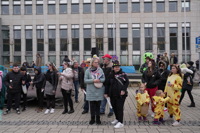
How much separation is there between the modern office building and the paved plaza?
26.0 meters

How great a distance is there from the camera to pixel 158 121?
5871mm

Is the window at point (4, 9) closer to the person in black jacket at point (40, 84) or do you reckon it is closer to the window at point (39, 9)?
the window at point (39, 9)

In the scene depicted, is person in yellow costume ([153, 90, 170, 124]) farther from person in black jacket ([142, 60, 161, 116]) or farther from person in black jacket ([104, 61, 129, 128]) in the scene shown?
person in black jacket ([104, 61, 129, 128])

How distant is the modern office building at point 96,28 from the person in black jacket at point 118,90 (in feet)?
88.2

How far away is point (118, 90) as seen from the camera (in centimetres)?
563

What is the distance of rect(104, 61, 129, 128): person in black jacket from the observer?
5.63m

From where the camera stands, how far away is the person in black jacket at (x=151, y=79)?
20.9 feet

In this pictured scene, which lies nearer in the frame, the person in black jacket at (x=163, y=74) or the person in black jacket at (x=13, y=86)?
the person in black jacket at (x=163, y=74)

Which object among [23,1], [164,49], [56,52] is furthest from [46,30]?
[164,49]

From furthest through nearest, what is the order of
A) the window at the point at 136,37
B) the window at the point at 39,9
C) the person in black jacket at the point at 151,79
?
the window at the point at 39,9, the window at the point at 136,37, the person in black jacket at the point at 151,79

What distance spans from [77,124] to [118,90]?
165 centimetres

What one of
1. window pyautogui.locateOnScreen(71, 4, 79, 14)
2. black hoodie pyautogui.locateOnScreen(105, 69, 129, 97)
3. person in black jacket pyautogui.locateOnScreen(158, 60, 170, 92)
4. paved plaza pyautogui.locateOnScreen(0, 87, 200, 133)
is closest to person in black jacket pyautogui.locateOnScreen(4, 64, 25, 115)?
paved plaza pyautogui.locateOnScreen(0, 87, 200, 133)

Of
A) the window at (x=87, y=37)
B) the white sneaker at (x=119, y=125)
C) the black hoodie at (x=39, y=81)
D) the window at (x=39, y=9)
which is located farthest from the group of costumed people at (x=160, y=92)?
the window at (x=39, y=9)

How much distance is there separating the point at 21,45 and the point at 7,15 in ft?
19.4
